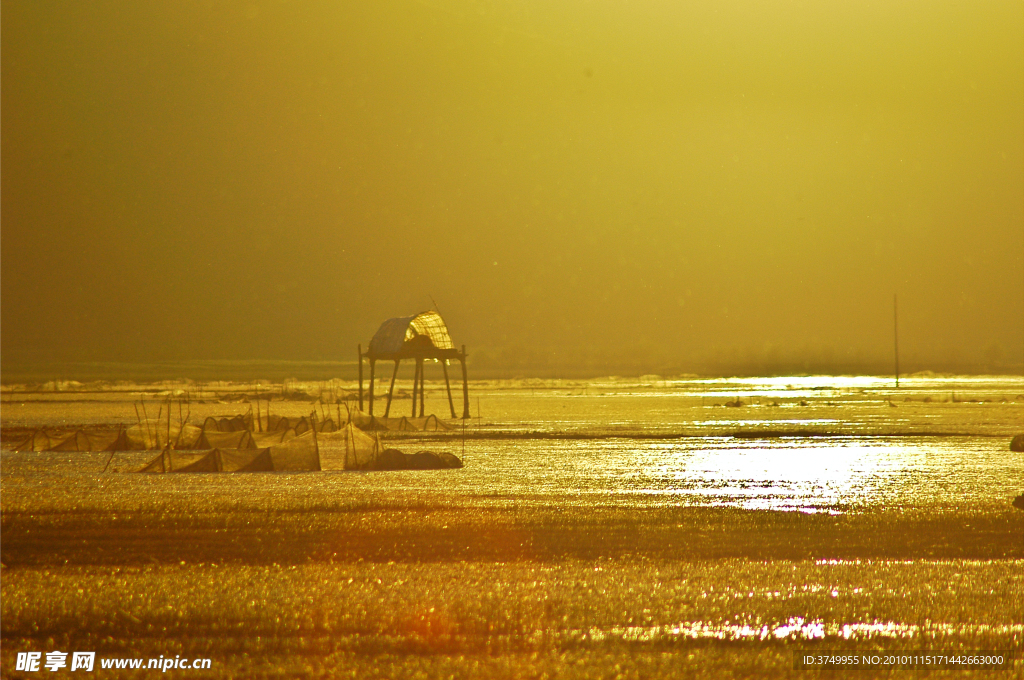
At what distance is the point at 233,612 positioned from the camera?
8.23 m

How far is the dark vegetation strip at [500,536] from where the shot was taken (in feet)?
35.9

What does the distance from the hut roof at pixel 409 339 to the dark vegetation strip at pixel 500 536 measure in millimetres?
26123

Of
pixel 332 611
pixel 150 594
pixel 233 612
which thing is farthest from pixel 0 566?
pixel 332 611

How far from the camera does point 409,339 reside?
4056 cm

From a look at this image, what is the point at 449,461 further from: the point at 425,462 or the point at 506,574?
the point at 506,574

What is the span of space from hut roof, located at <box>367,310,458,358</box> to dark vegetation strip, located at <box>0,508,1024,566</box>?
26123 mm

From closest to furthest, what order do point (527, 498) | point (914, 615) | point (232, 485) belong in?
1. point (914, 615)
2. point (527, 498)
3. point (232, 485)

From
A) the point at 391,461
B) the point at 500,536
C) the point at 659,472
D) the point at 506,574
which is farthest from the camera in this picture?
the point at 391,461

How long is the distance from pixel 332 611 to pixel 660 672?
3.21 m

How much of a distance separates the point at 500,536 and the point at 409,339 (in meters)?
28.8

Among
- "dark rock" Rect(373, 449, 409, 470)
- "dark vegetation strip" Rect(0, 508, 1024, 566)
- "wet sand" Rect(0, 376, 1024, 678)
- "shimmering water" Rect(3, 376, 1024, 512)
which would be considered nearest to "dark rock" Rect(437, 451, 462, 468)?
"shimmering water" Rect(3, 376, 1024, 512)

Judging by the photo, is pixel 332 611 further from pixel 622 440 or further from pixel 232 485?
pixel 622 440

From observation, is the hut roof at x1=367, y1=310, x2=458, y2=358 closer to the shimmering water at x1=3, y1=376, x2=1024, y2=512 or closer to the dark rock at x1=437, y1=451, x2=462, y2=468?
the shimmering water at x1=3, y1=376, x2=1024, y2=512

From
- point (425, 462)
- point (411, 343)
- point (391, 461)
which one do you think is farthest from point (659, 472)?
point (411, 343)
